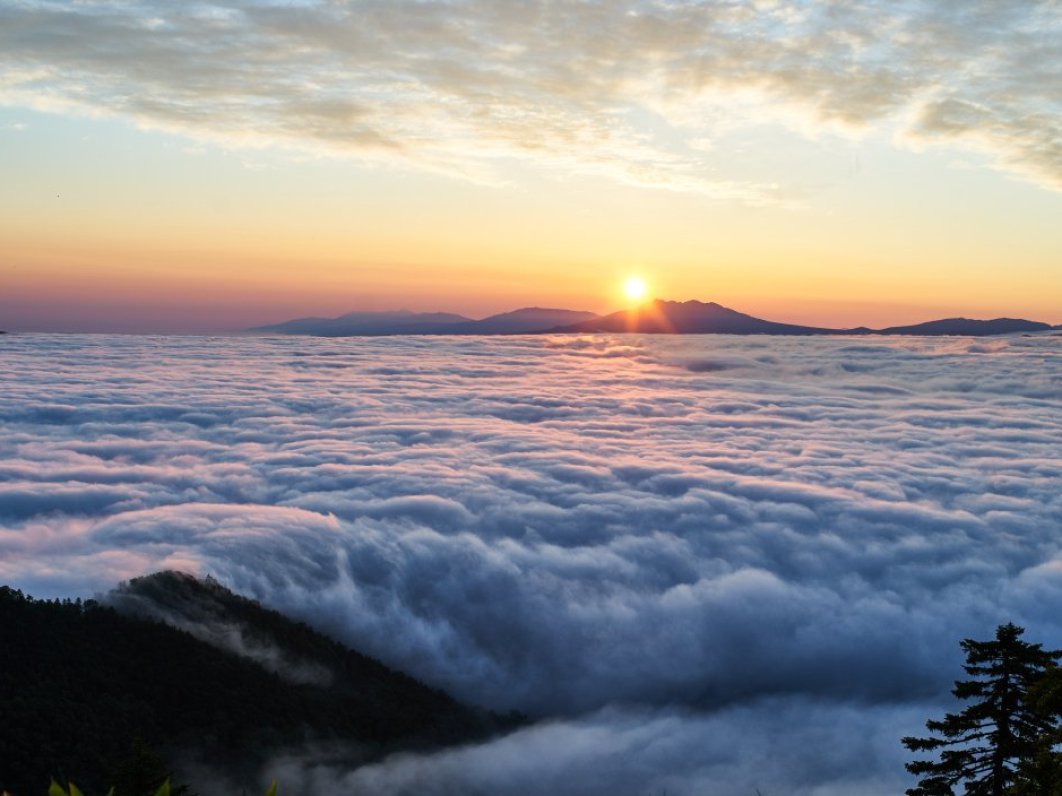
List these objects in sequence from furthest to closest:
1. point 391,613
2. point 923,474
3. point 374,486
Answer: point 923,474 < point 374,486 < point 391,613

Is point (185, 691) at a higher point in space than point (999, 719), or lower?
lower

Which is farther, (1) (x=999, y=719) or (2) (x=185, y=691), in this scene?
(2) (x=185, y=691)

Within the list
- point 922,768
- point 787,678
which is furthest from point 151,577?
point 922,768

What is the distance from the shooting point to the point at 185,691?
94875 millimetres

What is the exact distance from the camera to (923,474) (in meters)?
156

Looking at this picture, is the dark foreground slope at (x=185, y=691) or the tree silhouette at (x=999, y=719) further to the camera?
the dark foreground slope at (x=185, y=691)

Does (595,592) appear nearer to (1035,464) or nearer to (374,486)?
(374,486)

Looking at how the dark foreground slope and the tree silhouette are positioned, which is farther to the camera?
the dark foreground slope

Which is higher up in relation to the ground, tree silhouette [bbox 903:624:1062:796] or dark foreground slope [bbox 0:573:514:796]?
tree silhouette [bbox 903:624:1062:796]

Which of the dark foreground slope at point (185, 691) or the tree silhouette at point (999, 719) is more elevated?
the tree silhouette at point (999, 719)

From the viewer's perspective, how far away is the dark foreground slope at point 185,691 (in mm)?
80125

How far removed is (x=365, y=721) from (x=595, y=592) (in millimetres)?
42616

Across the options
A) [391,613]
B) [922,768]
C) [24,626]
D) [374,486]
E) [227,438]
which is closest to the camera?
[922,768]

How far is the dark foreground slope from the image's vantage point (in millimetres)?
80125
